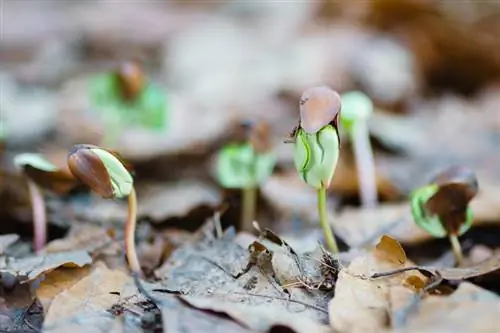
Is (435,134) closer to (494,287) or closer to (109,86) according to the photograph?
(109,86)

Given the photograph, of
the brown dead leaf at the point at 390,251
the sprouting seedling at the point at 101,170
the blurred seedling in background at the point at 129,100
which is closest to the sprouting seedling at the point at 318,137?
the brown dead leaf at the point at 390,251

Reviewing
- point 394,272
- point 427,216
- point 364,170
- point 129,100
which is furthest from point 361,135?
point 394,272

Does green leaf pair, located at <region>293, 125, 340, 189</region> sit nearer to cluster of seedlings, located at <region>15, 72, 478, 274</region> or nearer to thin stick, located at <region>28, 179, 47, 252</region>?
cluster of seedlings, located at <region>15, 72, 478, 274</region>

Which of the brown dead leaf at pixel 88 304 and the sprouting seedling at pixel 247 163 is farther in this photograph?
the sprouting seedling at pixel 247 163

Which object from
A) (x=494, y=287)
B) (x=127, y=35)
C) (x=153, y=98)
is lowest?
(x=127, y=35)

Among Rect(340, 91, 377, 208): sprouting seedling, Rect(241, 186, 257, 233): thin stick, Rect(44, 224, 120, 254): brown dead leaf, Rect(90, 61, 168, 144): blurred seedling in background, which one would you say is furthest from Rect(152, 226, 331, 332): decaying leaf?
Rect(90, 61, 168, 144): blurred seedling in background

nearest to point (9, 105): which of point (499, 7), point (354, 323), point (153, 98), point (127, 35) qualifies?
point (153, 98)

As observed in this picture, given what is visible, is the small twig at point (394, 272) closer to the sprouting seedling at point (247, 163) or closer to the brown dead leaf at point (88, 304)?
the brown dead leaf at point (88, 304)
